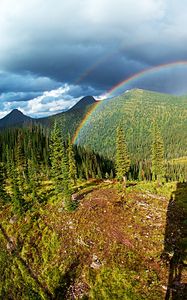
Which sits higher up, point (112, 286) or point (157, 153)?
point (157, 153)

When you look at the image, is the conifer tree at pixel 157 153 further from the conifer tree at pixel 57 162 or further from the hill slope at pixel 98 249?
the conifer tree at pixel 57 162

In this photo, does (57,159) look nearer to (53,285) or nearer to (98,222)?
(98,222)

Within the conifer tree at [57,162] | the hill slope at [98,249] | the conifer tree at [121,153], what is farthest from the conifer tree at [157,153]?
the conifer tree at [57,162]

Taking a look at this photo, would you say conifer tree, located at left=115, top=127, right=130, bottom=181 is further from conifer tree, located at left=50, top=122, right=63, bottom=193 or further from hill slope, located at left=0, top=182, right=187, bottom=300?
conifer tree, located at left=50, top=122, right=63, bottom=193

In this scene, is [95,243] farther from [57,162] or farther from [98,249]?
[57,162]

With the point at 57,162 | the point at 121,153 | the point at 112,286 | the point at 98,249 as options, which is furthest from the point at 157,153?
the point at 112,286

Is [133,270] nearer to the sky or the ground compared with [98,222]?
nearer to the ground

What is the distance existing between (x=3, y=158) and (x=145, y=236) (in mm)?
87238

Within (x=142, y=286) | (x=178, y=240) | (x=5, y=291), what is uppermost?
(x=178, y=240)

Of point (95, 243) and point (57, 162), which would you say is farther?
point (57, 162)

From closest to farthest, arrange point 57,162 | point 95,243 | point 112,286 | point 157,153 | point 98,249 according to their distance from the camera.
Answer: point 112,286 < point 98,249 < point 95,243 < point 57,162 < point 157,153

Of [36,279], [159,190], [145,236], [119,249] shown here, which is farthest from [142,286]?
[159,190]

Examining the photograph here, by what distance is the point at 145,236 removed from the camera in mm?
43000

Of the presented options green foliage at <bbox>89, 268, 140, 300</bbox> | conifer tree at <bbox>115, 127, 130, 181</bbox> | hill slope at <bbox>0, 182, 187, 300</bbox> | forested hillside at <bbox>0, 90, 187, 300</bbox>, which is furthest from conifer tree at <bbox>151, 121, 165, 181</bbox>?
green foliage at <bbox>89, 268, 140, 300</bbox>
